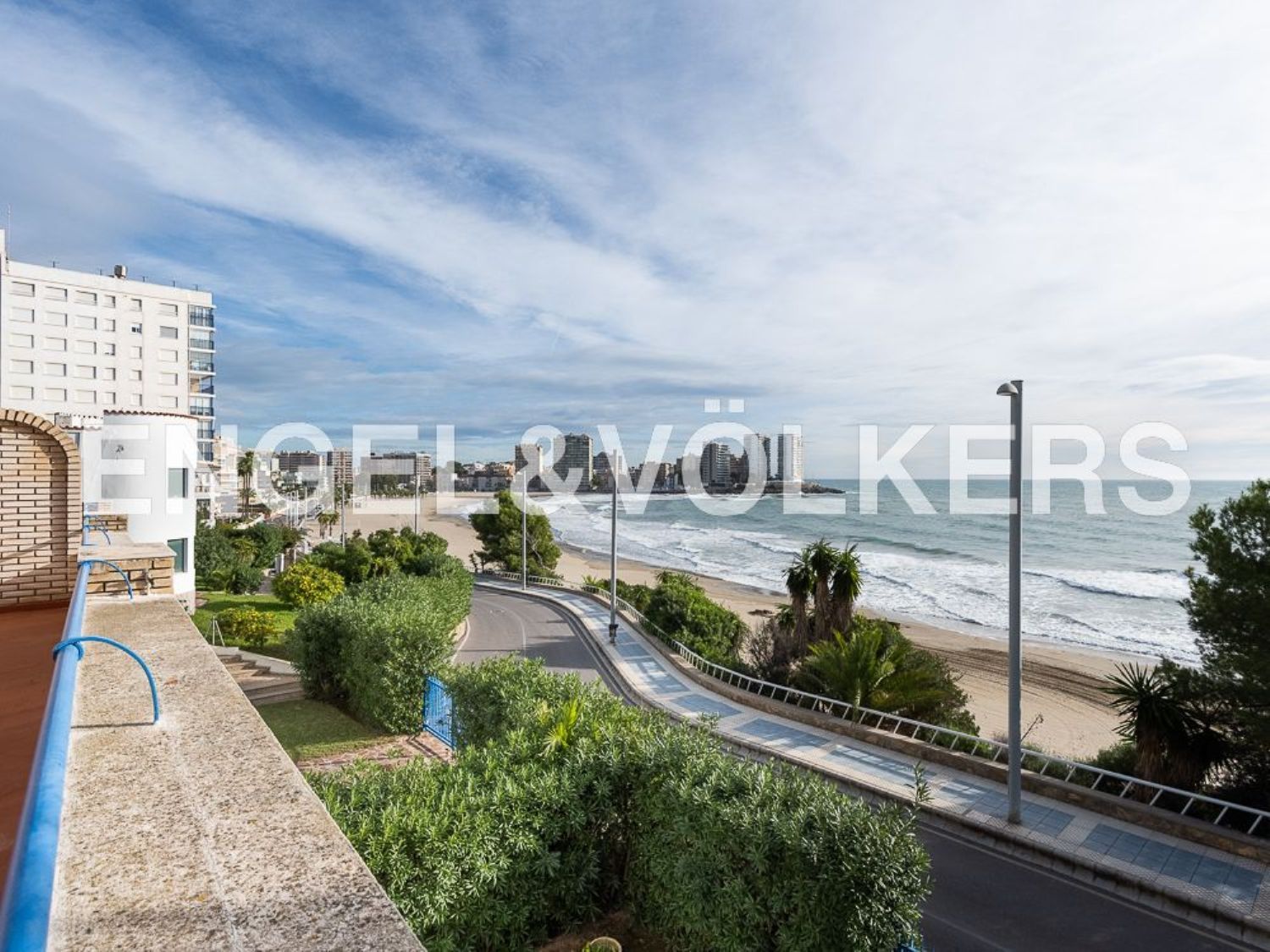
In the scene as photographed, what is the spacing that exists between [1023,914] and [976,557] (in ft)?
199

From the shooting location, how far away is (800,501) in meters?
126

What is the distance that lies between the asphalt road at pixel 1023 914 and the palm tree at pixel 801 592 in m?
9.00

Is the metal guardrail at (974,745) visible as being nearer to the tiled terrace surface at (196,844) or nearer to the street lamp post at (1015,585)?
the street lamp post at (1015,585)

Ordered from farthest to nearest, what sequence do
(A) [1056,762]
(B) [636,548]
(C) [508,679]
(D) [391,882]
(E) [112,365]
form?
1. (B) [636,548]
2. (E) [112,365]
3. (A) [1056,762]
4. (C) [508,679]
5. (D) [391,882]

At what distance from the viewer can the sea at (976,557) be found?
39062 mm

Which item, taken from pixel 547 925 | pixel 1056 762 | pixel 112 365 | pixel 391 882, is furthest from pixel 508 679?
pixel 112 365

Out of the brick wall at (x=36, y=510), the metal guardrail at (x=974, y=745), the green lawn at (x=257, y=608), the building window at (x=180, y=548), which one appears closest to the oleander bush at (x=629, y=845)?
the brick wall at (x=36, y=510)

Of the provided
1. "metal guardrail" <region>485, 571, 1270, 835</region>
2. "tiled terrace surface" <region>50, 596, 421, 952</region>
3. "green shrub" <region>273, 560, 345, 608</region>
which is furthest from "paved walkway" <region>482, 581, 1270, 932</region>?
"green shrub" <region>273, 560, 345, 608</region>

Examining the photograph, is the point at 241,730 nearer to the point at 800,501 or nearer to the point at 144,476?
the point at 144,476

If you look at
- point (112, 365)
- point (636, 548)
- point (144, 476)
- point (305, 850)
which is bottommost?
point (636, 548)

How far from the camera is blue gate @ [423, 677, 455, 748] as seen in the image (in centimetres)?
1236

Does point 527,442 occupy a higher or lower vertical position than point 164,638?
higher

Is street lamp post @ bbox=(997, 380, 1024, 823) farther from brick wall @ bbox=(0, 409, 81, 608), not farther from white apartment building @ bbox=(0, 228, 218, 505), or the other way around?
white apartment building @ bbox=(0, 228, 218, 505)

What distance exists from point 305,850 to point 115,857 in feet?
1.84
